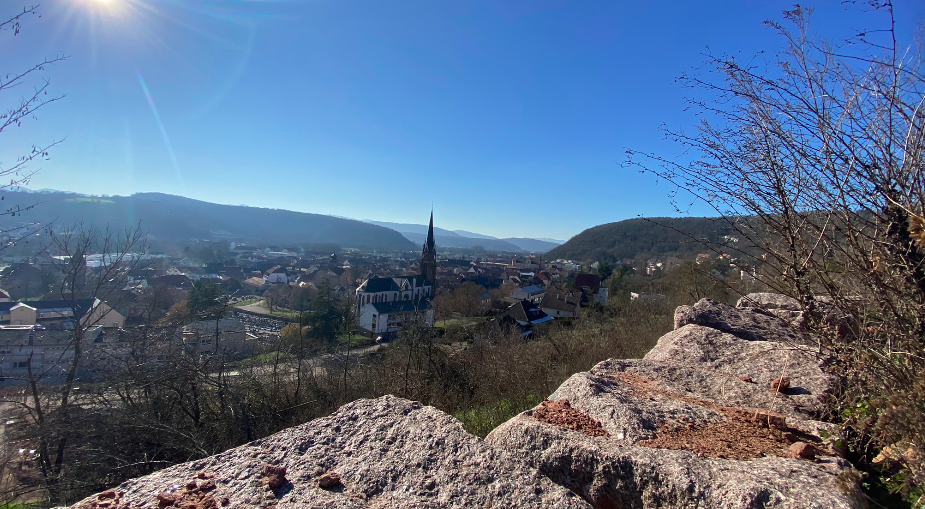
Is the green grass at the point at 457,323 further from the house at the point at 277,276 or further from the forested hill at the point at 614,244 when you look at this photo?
the forested hill at the point at 614,244

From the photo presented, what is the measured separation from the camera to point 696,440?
2137 millimetres

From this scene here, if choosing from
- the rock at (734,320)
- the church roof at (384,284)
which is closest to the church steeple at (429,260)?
the church roof at (384,284)

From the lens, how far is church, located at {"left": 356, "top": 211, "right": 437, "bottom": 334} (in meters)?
25.9

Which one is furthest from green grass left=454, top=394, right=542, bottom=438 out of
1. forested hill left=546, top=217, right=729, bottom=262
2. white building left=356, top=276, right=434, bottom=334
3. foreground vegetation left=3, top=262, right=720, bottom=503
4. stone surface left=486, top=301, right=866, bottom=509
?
forested hill left=546, top=217, right=729, bottom=262

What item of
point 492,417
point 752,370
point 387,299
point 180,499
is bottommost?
point 387,299

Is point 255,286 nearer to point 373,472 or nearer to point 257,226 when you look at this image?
point 373,472

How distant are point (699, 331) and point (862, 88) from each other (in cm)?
279

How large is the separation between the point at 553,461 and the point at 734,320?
414 centimetres

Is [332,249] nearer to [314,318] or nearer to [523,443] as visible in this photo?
[314,318]

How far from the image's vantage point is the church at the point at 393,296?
25903mm

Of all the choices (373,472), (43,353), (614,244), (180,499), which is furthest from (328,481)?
(614,244)

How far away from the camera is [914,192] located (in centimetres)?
209

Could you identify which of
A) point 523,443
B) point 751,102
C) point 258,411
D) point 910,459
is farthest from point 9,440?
point 751,102

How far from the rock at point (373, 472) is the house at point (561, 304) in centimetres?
2150
